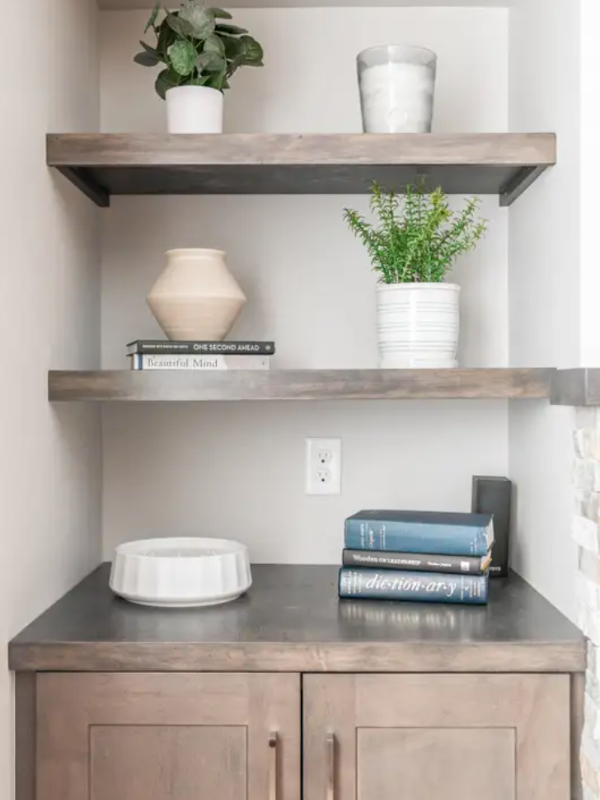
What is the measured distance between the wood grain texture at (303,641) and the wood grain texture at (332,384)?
1.22 feet

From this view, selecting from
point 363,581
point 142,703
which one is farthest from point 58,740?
point 363,581

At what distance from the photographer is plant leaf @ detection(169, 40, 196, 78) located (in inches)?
64.8

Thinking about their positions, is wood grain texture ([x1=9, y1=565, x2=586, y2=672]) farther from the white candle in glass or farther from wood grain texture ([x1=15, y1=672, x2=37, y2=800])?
the white candle in glass

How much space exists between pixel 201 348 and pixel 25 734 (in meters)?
0.68

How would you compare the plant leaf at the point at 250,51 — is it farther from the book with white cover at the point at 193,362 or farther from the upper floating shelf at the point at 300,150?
the book with white cover at the point at 193,362

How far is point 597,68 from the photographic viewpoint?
4.75 ft

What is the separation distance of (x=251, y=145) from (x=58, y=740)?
102 cm

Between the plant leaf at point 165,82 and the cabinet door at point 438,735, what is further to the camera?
the plant leaf at point 165,82

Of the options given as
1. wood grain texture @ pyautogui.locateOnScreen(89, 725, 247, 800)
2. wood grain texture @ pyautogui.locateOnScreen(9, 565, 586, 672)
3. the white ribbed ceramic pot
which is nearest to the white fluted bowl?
wood grain texture @ pyautogui.locateOnScreen(9, 565, 586, 672)

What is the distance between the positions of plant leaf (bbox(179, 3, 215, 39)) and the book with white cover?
0.57 meters

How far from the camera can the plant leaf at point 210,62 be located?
1.66m

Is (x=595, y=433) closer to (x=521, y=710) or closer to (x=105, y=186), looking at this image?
(x=521, y=710)

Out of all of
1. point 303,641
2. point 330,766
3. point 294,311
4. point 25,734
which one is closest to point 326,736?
point 330,766

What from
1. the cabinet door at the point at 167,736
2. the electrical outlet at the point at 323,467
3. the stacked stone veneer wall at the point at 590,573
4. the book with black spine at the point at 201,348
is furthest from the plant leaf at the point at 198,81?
the cabinet door at the point at 167,736
